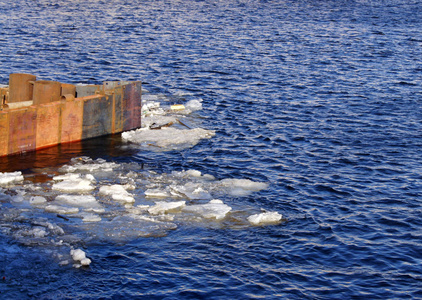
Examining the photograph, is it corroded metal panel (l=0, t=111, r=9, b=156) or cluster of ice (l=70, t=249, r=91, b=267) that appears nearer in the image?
cluster of ice (l=70, t=249, r=91, b=267)

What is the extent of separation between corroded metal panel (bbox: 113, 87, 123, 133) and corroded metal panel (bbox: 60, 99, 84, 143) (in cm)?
140

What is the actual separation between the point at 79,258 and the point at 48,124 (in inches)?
278

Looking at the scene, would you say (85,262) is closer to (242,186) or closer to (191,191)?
(191,191)

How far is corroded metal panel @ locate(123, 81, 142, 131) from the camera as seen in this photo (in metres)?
19.3

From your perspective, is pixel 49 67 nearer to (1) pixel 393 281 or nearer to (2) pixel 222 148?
(2) pixel 222 148

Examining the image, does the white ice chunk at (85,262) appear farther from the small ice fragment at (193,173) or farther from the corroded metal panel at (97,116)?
the corroded metal panel at (97,116)

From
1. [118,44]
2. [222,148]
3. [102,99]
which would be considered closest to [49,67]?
[118,44]

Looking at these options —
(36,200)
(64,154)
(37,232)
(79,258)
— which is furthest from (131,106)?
(79,258)

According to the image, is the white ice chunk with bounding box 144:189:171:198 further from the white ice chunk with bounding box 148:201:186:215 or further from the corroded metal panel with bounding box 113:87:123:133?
the corroded metal panel with bounding box 113:87:123:133

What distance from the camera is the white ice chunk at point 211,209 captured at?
13.2 m

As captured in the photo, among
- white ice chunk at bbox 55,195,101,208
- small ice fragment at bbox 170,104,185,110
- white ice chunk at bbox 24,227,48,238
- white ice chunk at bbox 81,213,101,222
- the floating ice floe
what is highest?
small ice fragment at bbox 170,104,185,110

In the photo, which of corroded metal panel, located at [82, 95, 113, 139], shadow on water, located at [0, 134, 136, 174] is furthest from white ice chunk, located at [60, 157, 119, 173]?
corroded metal panel, located at [82, 95, 113, 139]

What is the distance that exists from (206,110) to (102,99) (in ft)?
19.2

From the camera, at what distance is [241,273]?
1119 cm
